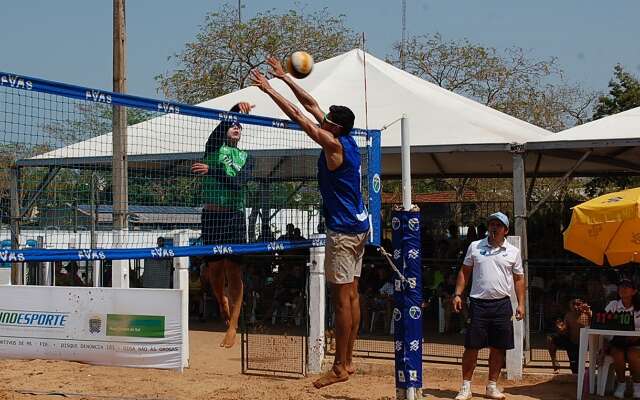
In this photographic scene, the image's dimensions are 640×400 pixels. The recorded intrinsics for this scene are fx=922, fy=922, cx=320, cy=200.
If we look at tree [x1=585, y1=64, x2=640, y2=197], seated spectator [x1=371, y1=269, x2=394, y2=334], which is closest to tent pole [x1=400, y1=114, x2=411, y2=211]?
seated spectator [x1=371, y1=269, x2=394, y2=334]

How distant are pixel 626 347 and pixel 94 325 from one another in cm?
643

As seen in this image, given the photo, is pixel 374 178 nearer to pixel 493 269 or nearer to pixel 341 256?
pixel 493 269

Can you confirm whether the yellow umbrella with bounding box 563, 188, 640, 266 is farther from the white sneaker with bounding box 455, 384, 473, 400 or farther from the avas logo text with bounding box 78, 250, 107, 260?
the avas logo text with bounding box 78, 250, 107, 260

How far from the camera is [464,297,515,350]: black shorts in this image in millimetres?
9453

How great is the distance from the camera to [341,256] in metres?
7.77

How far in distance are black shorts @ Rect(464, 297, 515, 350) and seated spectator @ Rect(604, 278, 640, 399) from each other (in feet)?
4.40

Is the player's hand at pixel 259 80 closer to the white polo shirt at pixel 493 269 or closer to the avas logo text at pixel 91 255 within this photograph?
the avas logo text at pixel 91 255

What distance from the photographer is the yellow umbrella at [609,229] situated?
10.1 m

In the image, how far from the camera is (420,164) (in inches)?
773

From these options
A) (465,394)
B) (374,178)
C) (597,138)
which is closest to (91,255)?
(374,178)

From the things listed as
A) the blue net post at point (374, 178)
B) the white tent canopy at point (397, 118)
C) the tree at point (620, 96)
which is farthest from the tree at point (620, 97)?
the blue net post at point (374, 178)

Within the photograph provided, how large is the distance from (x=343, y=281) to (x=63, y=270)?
9.88 m

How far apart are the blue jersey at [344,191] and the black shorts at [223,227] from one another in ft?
4.05

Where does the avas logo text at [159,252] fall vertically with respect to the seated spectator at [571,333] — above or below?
above
